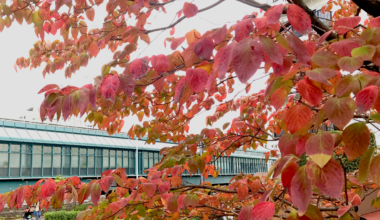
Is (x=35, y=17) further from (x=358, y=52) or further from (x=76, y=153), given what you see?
(x=76, y=153)

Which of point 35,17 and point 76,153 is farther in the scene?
point 76,153

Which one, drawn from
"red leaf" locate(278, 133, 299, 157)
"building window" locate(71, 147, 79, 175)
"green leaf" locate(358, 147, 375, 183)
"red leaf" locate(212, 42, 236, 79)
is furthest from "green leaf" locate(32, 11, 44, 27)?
"building window" locate(71, 147, 79, 175)

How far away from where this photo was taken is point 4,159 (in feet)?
64.2

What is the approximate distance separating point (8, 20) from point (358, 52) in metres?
2.36

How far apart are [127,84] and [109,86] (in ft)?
0.24

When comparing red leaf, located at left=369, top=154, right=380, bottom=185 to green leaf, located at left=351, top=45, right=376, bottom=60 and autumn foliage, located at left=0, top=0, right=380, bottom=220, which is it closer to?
autumn foliage, located at left=0, top=0, right=380, bottom=220

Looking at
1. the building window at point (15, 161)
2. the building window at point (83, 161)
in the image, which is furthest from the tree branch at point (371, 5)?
the building window at point (83, 161)

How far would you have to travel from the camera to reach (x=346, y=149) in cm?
69

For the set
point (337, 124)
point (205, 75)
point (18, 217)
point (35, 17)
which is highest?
point (35, 17)

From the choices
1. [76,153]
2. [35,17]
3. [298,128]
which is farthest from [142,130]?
[76,153]

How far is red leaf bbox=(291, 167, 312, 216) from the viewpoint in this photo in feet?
→ 2.12

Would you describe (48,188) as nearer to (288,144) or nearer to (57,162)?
(288,144)

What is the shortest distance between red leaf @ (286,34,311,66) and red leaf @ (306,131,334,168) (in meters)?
0.22

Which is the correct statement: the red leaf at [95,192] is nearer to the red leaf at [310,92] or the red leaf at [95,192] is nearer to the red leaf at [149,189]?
the red leaf at [149,189]
